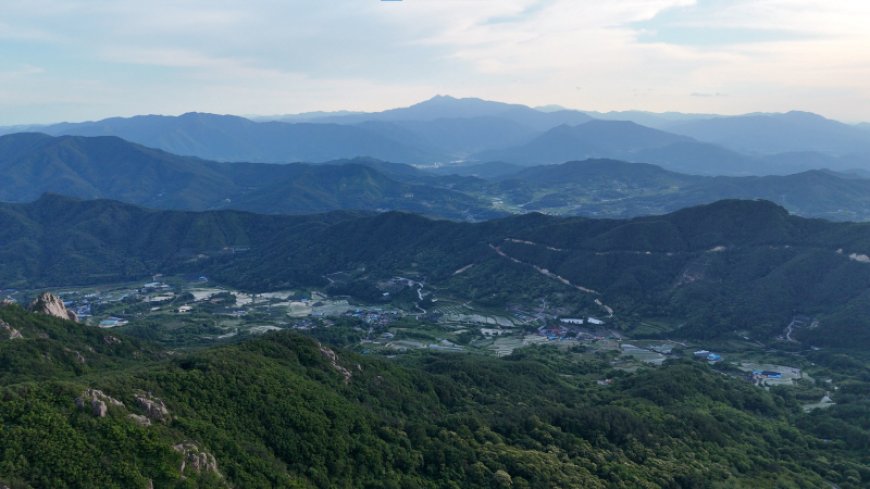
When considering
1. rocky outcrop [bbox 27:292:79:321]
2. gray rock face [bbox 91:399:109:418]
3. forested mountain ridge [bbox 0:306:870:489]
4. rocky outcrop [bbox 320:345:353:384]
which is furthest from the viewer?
rocky outcrop [bbox 27:292:79:321]

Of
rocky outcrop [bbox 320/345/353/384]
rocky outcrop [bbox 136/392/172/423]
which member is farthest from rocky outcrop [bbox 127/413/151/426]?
rocky outcrop [bbox 320/345/353/384]

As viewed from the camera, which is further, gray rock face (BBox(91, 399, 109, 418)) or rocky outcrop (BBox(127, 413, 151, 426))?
rocky outcrop (BBox(127, 413, 151, 426))

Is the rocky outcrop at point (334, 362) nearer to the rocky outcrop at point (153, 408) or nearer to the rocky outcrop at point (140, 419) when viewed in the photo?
the rocky outcrop at point (153, 408)

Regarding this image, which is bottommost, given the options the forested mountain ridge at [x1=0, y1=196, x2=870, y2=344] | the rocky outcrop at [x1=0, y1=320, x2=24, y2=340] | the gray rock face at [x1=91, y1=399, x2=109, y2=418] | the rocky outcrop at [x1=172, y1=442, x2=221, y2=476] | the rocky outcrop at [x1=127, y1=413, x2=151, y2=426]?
the forested mountain ridge at [x1=0, y1=196, x2=870, y2=344]

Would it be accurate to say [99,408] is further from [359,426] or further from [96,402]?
[359,426]

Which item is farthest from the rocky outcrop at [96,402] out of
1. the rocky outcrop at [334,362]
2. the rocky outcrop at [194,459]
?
the rocky outcrop at [334,362]

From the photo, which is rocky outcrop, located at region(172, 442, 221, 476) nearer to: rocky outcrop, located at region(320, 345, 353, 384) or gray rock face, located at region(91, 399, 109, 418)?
gray rock face, located at region(91, 399, 109, 418)

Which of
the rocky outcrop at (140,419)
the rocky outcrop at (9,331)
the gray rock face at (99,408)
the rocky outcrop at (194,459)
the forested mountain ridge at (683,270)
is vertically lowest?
the forested mountain ridge at (683,270)
